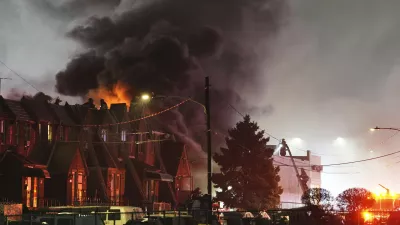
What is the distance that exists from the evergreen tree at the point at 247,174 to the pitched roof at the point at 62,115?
1435 cm

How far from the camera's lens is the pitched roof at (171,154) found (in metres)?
59.4

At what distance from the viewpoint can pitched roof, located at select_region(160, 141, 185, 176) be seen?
59.4m

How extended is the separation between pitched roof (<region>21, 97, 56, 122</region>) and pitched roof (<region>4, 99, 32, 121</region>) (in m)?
0.53

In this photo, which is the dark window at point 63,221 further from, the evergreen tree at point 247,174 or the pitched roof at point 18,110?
the evergreen tree at point 247,174

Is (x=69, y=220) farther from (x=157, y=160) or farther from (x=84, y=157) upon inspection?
(x=157, y=160)

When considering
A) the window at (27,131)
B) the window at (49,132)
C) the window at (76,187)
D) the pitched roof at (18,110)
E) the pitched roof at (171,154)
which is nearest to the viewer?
the pitched roof at (18,110)

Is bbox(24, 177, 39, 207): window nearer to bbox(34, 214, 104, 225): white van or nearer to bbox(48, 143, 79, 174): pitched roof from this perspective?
bbox(48, 143, 79, 174): pitched roof

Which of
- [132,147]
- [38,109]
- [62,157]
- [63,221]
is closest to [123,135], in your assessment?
[132,147]

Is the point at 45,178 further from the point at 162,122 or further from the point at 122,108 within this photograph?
the point at 162,122

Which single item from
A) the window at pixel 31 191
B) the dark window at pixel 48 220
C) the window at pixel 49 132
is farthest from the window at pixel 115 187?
the dark window at pixel 48 220

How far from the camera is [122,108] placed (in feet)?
181

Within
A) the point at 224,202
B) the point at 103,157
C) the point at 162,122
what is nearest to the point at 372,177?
the point at 162,122

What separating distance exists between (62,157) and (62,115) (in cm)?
489

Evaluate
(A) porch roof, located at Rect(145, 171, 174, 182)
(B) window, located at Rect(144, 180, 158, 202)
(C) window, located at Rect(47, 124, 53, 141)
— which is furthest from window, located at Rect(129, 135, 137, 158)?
(C) window, located at Rect(47, 124, 53, 141)
